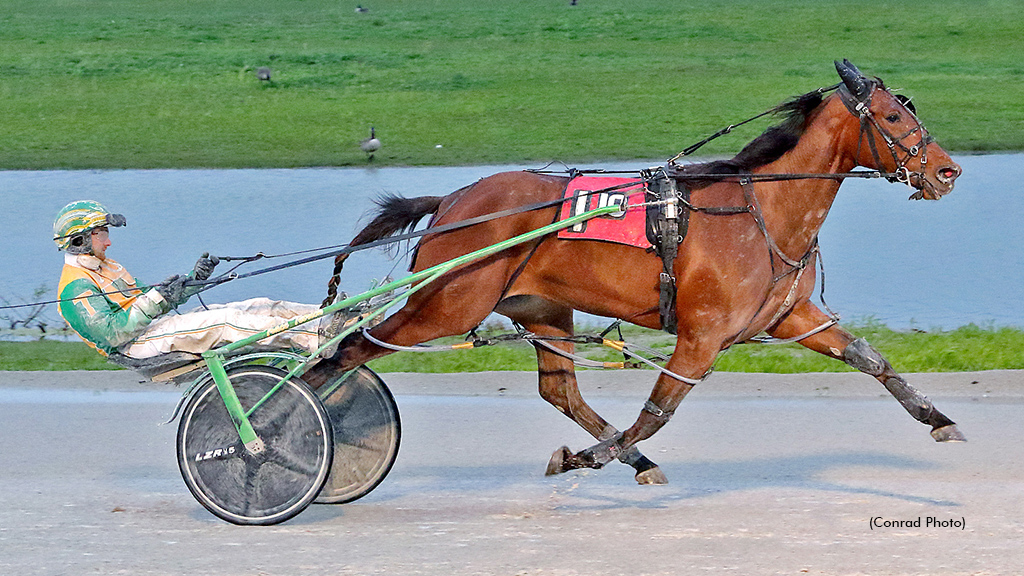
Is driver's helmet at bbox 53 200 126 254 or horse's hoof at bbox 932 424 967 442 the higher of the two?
driver's helmet at bbox 53 200 126 254

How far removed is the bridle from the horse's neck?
11cm

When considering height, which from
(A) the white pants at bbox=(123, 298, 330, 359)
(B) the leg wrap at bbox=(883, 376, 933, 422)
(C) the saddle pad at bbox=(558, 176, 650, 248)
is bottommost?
(B) the leg wrap at bbox=(883, 376, 933, 422)

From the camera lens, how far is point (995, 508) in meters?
5.81

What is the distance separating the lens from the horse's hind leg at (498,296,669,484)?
6.15 metres

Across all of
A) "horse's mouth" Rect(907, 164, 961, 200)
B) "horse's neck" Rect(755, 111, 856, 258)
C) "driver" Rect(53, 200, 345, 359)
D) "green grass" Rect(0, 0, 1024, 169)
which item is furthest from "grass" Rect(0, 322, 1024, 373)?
"green grass" Rect(0, 0, 1024, 169)

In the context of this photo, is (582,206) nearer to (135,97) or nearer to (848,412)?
(848,412)

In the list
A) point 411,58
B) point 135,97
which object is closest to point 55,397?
point 135,97

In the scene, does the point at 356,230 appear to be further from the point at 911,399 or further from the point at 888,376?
the point at 911,399

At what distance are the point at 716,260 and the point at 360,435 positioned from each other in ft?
5.31

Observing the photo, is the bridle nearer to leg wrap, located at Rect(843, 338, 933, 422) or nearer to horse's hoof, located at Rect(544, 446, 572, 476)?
leg wrap, located at Rect(843, 338, 933, 422)

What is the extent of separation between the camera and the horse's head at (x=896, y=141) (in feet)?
18.4

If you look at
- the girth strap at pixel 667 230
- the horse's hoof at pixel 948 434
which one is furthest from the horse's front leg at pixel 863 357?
the girth strap at pixel 667 230

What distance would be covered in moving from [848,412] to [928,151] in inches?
85.4

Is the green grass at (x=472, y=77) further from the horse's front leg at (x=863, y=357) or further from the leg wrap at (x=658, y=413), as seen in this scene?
the leg wrap at (x=658, y=413)
